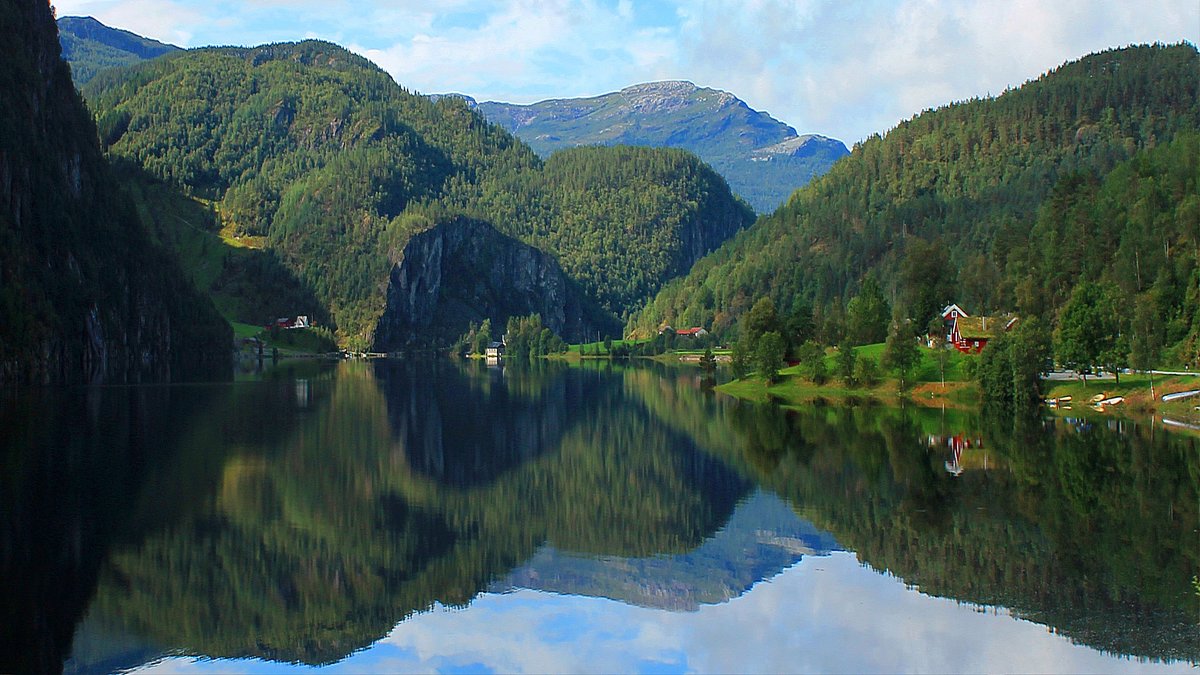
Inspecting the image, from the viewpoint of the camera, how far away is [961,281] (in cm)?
13188

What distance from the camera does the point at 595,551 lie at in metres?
41.7

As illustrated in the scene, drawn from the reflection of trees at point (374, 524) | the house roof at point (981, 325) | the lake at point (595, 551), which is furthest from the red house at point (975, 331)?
the reflection of trees at point (374, 524)

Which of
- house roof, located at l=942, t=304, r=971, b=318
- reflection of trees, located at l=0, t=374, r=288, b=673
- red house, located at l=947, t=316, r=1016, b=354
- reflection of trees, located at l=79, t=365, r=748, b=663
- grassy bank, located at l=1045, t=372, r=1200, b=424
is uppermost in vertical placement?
house roof, located at l=942, t=304, r=971, b=318

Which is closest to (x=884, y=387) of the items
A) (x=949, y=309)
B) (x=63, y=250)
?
(x=949, y=309)

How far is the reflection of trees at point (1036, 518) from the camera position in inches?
1247

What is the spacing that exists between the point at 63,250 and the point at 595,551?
404 ft

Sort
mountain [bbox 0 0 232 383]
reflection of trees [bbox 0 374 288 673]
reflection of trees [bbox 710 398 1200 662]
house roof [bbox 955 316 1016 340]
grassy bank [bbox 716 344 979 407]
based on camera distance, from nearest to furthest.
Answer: reflection of trees [bbox 0 374 288 673] < reflection of trees [bbox 710 398 1200 662] < grassy bank [bbox 716 344 979 407] < house roof [bbox 955 316 1016 340] < mountain [bbox 0 0 232 383]

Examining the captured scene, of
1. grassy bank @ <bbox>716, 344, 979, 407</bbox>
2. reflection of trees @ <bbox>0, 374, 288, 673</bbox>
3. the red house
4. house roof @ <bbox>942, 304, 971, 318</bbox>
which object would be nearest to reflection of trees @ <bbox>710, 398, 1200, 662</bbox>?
reflection of trees @ <bbox>0, 374, 288, 673</bbox>

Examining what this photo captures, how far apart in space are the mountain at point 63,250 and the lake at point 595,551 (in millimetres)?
54767

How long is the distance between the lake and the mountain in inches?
2156

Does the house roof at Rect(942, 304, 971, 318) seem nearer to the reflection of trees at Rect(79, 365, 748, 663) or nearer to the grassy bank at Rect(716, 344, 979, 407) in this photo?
the grassy bank at Rect(716, 344, 979, 407)

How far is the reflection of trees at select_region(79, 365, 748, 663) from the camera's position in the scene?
3222cm

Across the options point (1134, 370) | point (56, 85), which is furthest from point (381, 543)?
point (56, 85)

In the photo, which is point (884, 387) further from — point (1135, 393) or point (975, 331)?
point (1135, 393)
